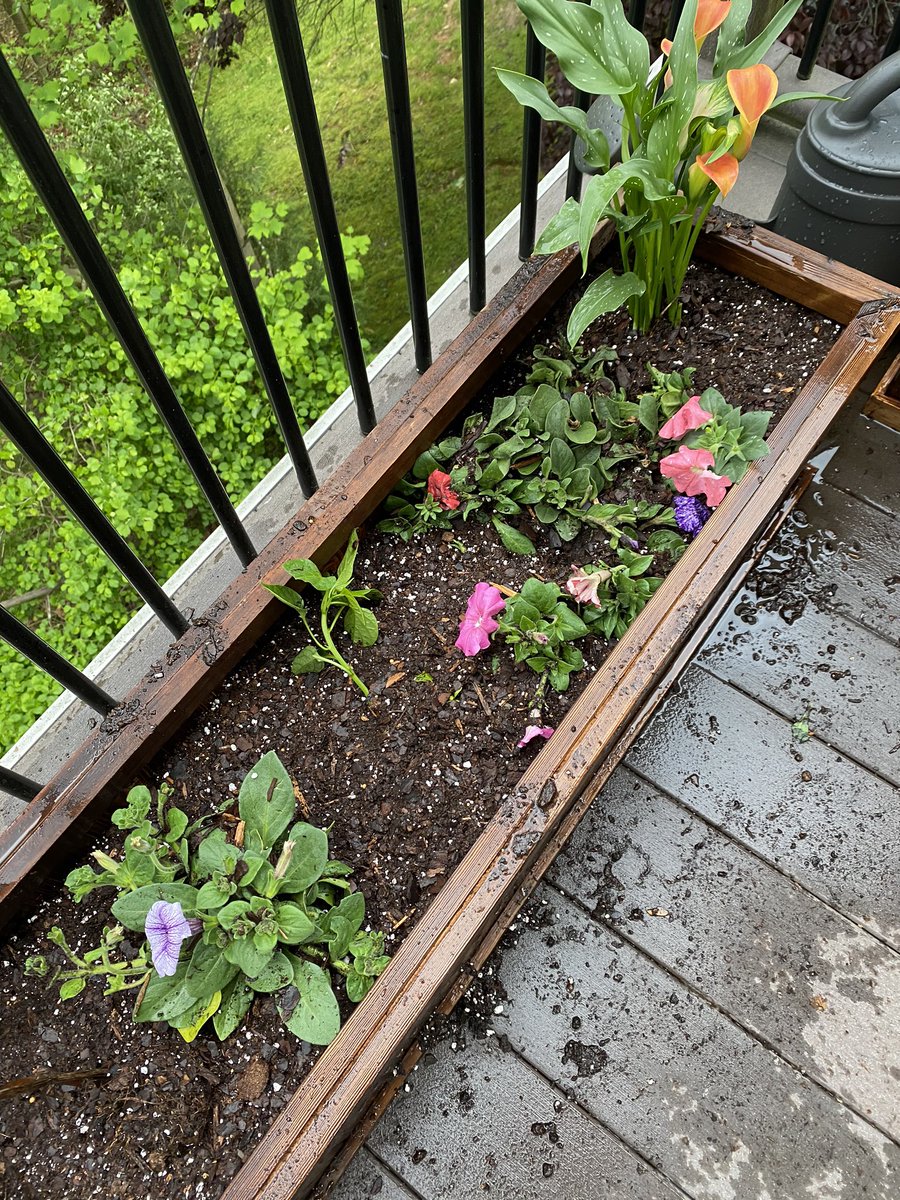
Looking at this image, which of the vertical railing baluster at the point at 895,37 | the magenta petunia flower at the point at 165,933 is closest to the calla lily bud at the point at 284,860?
the magenta petunia flower at the point at 165,933

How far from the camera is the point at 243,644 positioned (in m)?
1.10

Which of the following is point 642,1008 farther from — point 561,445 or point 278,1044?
point 561,445

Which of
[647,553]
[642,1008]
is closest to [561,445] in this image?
[647,553]

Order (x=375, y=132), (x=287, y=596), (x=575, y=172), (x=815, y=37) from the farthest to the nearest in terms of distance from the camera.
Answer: (x=375, y=132), (x=815, y=37), (x=575, y=172), (x=287, y=596)

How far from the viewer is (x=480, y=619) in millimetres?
1095

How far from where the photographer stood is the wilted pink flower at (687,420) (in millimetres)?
1159

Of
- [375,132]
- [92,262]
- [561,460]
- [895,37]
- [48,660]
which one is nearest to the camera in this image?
[92,262]

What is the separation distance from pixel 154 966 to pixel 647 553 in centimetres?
79

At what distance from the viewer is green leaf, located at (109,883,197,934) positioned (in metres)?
0.92

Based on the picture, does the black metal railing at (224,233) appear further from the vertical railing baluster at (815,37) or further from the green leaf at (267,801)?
the vertical railing baluster at (815,37)

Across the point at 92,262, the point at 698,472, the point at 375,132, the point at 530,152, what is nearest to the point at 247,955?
the point at 92,262

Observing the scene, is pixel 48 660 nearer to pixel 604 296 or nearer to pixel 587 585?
pixel 587 585

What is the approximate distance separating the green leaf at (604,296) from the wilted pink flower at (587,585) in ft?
0.99

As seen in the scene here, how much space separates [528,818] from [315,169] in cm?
75
